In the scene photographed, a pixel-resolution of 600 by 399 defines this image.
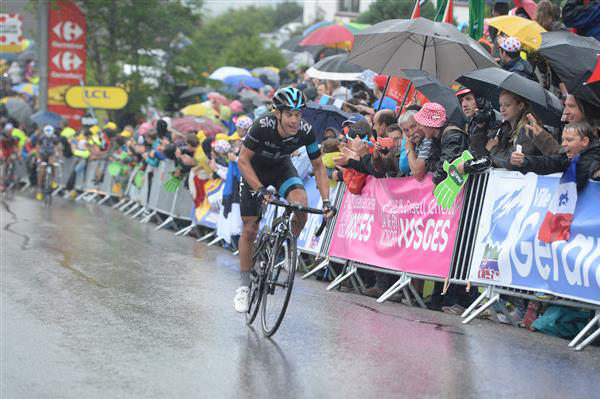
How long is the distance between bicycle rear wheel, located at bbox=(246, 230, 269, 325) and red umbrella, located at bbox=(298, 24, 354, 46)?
12.9 meters

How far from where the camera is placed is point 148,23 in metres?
36.9

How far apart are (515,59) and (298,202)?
3497mm

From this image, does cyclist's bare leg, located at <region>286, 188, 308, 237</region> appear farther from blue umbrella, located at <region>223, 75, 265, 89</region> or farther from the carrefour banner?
blue umbrella, located at <region>223, 75, 265, 89</region>

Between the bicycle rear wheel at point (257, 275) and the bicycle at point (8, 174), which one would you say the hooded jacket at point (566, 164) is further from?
the bicycle at point (8, 174)

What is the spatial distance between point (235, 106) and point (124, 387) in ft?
50.1

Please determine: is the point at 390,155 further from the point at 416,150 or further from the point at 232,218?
the point at 232,218

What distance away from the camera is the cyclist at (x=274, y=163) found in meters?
8.49

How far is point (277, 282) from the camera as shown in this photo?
8266 millimetres

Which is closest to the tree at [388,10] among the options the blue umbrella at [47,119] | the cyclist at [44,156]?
the blue umbrella at [47,119]

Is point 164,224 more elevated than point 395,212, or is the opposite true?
point 395,212

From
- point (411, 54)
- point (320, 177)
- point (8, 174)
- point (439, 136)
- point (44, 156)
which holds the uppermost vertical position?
point (411, 54)

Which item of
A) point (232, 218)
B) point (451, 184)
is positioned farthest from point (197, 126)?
point (451, 184)

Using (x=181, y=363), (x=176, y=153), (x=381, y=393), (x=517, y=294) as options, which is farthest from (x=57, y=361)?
(x=176, y=153)

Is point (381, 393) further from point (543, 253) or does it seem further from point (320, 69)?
point (320, 69)
